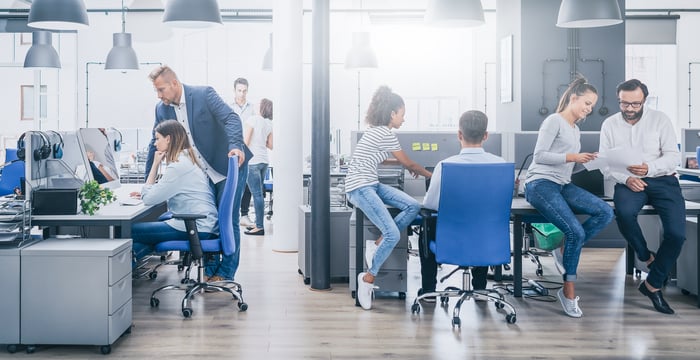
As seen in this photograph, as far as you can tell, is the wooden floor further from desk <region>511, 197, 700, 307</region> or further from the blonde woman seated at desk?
the blonde woman seated at desk

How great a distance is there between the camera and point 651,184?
4277 mm

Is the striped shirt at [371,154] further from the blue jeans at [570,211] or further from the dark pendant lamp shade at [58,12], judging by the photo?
the dark pendant lamp shade at [58,12]

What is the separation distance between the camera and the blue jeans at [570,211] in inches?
162

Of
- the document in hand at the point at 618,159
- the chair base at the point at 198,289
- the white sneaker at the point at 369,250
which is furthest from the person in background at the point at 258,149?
the document in hand at the point at 618,159

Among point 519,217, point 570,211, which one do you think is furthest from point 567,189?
point 519,217

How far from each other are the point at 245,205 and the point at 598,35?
14.3 ft

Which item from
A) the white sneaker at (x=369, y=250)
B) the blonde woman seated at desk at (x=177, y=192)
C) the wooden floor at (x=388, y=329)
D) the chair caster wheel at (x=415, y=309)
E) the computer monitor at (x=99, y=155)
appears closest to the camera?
the wooden floor at (x=388, y=329)

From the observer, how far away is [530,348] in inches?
138

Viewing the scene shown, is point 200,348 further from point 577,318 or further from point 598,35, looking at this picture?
point 598,35

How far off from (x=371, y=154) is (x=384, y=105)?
32 cm

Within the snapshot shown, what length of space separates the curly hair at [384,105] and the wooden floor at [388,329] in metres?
1.19

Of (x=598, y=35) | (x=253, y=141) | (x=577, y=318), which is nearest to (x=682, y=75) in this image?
(x=598, y=35)

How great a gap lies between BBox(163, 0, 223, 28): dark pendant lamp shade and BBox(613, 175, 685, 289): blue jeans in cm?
320

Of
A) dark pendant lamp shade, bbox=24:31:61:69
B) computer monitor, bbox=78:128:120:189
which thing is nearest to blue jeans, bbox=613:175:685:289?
computer monitor, bbox=78:128:120:189
